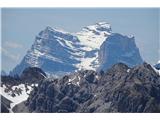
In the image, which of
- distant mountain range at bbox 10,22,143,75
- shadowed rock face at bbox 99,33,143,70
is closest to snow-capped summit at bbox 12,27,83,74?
distant mountain range at bbox 10,22,143,75

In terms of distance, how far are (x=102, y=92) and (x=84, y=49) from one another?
1.78 ft

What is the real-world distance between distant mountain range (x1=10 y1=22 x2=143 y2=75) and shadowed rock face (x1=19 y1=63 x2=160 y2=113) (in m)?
0.10

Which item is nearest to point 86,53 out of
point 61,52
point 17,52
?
point 61,52

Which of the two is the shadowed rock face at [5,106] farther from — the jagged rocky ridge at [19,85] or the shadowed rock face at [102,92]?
the shadowed rock face at [102,92]

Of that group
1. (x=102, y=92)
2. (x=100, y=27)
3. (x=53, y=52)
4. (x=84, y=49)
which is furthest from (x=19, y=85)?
(x=100, y=27)

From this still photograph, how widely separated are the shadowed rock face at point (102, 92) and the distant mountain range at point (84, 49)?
0.33ft

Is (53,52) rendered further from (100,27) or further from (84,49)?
A: (100,27)

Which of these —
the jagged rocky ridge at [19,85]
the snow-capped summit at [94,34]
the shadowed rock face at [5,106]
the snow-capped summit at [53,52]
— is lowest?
the shadowed rock face at [5,106]

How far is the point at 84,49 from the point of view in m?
8.02

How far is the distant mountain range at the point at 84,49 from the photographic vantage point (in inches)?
314

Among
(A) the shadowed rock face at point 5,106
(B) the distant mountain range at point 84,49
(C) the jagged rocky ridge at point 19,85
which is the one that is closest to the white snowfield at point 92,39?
(B) the distant mountain range at point 84,49

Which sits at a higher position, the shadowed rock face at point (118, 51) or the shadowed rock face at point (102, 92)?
the shadowed rock face at point (118, 51)

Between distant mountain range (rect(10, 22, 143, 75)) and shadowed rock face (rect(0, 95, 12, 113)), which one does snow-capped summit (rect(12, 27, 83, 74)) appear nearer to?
distant mountain range (rect(10, 22, 143, 75))
